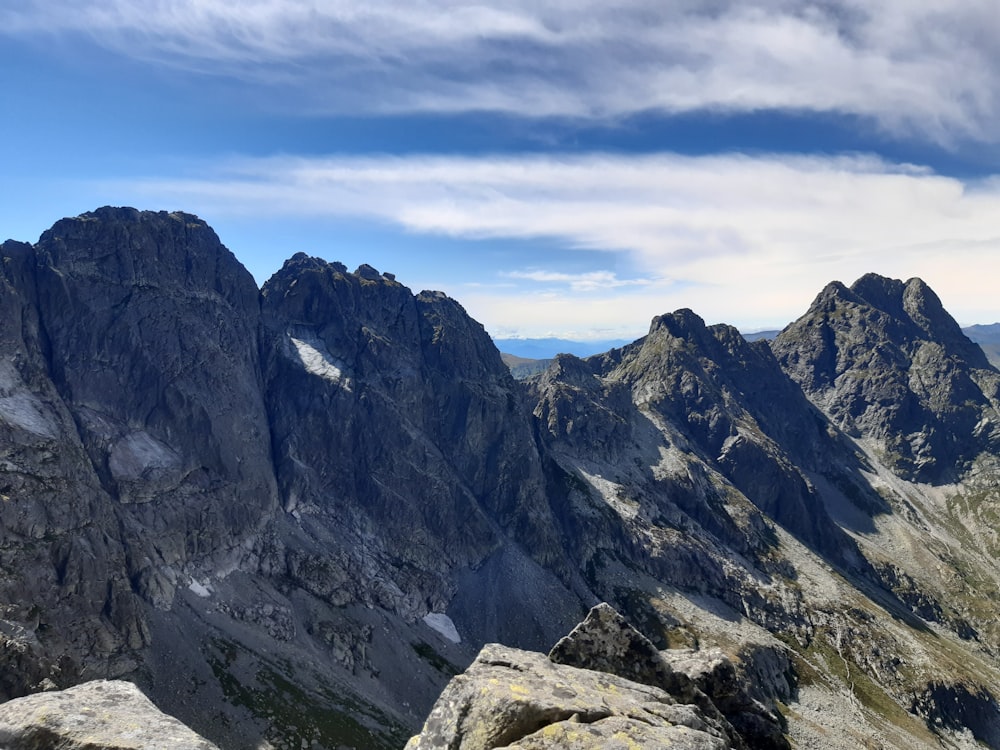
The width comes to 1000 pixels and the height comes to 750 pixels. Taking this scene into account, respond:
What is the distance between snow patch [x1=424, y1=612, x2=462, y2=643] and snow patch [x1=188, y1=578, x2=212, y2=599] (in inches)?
1781

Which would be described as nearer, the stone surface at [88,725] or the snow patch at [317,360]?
the stone surface at [88,725]

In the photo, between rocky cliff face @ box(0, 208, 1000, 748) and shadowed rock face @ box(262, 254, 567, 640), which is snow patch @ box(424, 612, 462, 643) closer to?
rocky cliff face @ box(0, 208, 1000, 748)

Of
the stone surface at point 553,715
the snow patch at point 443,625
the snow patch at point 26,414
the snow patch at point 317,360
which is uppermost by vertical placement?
the snow patch at point 317,360

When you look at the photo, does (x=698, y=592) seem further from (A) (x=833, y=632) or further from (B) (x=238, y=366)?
(B) (x=238, y=366)

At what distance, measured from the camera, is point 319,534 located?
445ft

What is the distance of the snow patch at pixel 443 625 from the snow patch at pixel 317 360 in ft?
209

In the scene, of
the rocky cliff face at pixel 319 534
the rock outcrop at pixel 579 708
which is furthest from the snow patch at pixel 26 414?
the rock outcrop at pixel 579 708

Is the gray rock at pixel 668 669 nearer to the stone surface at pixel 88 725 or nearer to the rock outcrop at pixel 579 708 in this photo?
the rock outcrop at pixel 579 708

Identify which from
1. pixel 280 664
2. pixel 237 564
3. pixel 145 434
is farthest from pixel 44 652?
pixel 145 434

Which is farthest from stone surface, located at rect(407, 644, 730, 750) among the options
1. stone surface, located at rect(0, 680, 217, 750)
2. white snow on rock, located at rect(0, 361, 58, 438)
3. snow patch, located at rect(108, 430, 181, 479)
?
snow patch, located at rect(108, 430, 181, 479)

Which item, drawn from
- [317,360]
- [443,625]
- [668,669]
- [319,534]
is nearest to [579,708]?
[668,669]

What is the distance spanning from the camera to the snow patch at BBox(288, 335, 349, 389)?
16261cm

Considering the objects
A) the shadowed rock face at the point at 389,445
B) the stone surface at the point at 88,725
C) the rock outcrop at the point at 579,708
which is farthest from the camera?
the shadowed rock face at the point at 389,445

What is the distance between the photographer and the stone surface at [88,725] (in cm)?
1665
